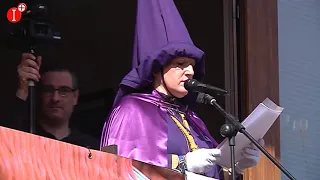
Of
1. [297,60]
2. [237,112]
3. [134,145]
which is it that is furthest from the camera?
[297,60]

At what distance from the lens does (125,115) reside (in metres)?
3.49

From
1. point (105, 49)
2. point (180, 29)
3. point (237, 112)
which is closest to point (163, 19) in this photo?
point (180, 29)

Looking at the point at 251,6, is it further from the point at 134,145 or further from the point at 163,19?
the point at 134,145

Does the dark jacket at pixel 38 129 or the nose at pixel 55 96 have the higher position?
the nose at pixel 55 96

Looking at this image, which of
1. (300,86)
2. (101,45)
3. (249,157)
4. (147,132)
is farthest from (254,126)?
(101,45)

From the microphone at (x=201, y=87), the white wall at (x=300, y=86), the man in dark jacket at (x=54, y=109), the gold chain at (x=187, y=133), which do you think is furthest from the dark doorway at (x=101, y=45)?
the microphone at (x=201, y=87)

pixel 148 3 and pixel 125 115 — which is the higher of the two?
pixel 148 3

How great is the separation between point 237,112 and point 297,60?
56cm

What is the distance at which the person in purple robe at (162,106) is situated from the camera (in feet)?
11.2

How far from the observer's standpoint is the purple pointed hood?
3.56 meters

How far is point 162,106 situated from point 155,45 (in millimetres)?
230

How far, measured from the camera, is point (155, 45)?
3.63 meters

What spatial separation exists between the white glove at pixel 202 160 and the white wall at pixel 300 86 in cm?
142

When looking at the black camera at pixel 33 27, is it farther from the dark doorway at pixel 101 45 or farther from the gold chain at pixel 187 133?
the dark doorway at pixel 101 45
